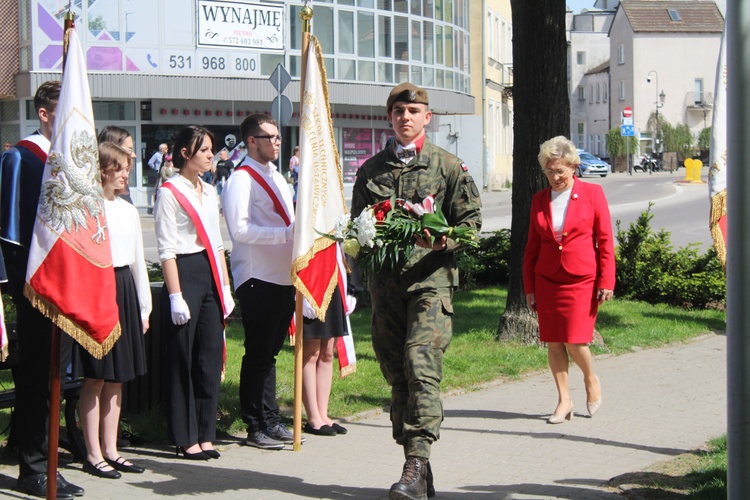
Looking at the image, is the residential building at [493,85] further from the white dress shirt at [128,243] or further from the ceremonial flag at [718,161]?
the white dress shirt at [128,243]

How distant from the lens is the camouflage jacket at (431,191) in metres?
5.75

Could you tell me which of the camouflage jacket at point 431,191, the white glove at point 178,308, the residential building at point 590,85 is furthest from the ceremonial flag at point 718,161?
the residential building at point 590,85

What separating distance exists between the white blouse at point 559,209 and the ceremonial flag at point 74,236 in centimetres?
325

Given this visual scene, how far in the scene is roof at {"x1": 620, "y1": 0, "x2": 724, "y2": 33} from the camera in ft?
284

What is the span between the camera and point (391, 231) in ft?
18.2

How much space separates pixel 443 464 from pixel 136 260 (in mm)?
2243

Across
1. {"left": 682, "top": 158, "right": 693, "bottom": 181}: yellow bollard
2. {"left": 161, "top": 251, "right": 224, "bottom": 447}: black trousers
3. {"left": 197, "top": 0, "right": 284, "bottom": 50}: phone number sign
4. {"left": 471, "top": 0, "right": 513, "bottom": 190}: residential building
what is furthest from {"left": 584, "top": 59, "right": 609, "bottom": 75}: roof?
{"left": 161, "top": 251, "right": 224, "bottom": 447}: black trousers

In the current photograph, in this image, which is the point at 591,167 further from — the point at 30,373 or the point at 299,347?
the point at 30,373

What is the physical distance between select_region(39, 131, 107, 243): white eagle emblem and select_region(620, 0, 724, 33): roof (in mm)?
84702

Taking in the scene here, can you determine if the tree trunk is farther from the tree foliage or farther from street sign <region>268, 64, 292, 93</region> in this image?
the tree foliage

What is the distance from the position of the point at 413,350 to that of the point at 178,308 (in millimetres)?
1652

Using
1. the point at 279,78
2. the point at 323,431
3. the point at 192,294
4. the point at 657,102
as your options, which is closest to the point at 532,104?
the point at 323,431

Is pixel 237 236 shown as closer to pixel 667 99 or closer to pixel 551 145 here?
pixel 551 145

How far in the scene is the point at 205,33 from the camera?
33625mm
